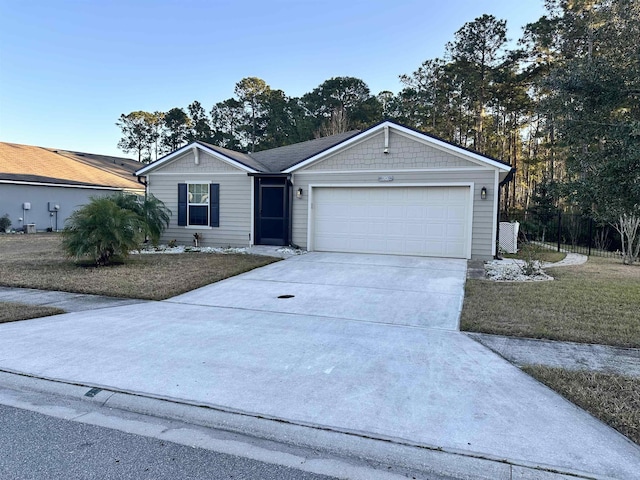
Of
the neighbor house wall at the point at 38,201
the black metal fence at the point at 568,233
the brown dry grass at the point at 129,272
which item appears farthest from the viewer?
the neighbor house wall at the point at 38,201

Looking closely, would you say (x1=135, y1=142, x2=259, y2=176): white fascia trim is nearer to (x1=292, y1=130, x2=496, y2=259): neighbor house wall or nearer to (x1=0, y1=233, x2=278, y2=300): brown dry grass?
(x1=292, y1=130, x2=496, y2=259): neighbor house wall

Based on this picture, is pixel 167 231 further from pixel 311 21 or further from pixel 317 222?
pixel 311 21

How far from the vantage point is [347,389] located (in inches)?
145

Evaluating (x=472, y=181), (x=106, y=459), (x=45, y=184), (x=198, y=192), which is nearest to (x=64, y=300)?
(x=106, y=459)

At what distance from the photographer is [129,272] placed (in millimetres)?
9609

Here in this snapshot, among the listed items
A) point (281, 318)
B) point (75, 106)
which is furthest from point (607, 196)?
point (75, 106)

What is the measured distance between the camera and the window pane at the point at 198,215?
582 inches

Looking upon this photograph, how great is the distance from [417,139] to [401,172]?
1066mm

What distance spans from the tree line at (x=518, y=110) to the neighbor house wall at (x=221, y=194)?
30.7 feet

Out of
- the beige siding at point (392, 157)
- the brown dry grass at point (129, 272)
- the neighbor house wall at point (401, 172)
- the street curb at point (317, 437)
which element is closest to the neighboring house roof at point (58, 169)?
the brown dry grass at point (129, 272)

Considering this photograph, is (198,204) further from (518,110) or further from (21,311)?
(518,110)

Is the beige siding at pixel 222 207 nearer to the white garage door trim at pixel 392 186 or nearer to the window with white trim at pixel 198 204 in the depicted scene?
the window with white trim at pixel 198 204

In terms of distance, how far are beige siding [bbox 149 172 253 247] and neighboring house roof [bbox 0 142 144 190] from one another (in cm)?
1096

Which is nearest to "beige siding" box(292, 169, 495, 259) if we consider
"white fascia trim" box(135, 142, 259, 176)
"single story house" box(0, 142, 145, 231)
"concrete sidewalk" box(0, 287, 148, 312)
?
"white fascia trim" box(135, 142, 259, 176)
